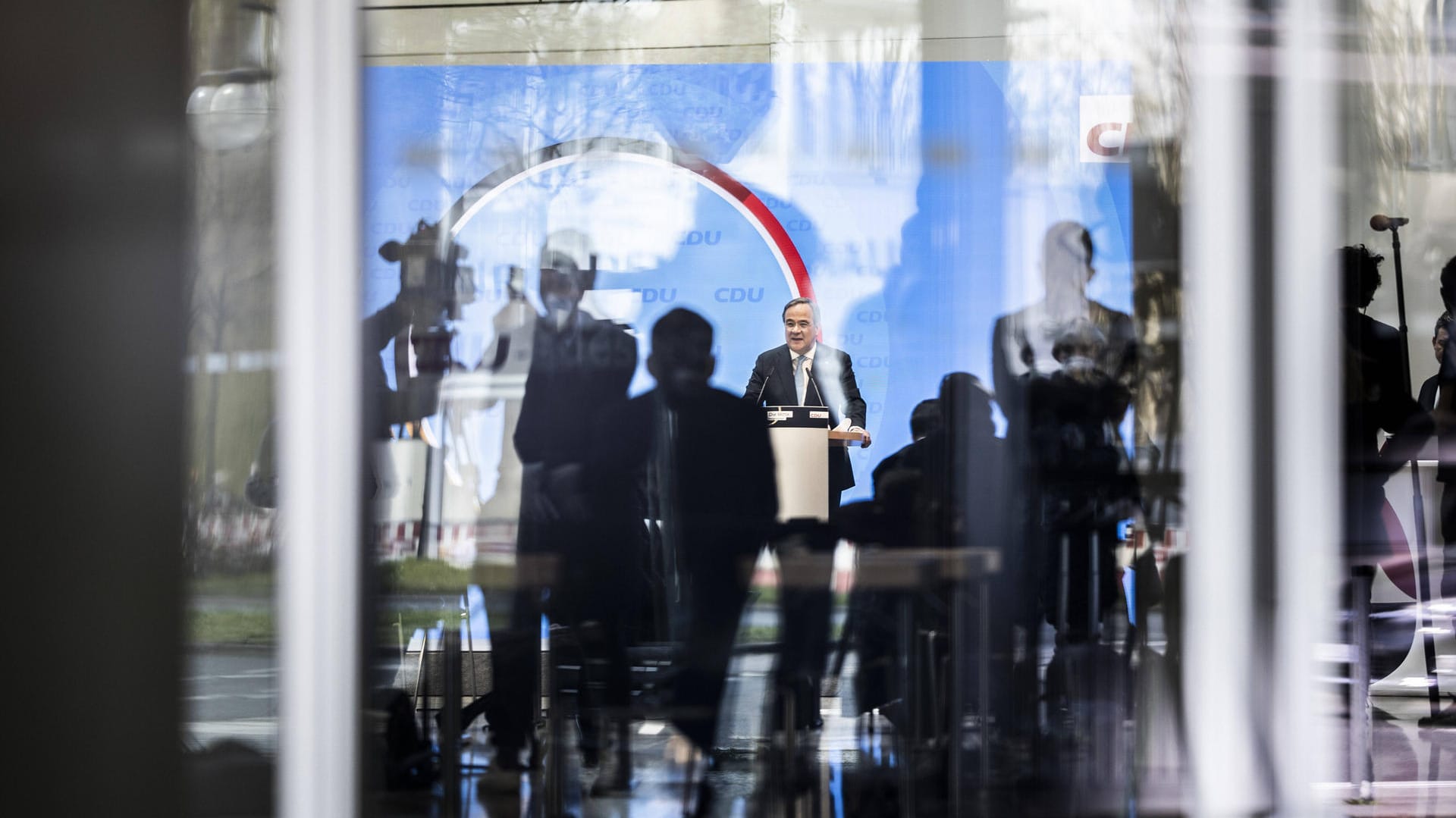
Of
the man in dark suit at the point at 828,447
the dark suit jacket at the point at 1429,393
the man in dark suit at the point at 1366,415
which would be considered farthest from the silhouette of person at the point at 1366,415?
the man in dark suit at the point at 828,447

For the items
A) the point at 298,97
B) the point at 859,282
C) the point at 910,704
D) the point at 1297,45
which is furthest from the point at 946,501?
the point at 859,282

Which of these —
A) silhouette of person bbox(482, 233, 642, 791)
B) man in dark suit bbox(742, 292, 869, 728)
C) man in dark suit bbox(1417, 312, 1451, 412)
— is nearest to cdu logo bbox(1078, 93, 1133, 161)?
man in dark suit bbox(742, 292, 869, 728)

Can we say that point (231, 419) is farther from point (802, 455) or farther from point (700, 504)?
point (802, 455)

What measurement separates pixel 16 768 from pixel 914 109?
2100 millimetres

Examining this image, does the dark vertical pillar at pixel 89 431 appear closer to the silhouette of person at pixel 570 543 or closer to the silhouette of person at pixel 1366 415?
the silhouette of person at pixel 570 543

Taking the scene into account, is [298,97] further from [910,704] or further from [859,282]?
[859,282]

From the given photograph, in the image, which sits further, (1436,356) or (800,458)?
(1436,356)

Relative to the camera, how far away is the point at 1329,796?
135 centimetres

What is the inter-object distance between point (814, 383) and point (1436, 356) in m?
1.69

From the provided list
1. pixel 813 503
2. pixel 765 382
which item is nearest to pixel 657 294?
pixel 765 382

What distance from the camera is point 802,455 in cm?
282

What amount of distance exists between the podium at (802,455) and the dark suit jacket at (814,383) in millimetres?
29

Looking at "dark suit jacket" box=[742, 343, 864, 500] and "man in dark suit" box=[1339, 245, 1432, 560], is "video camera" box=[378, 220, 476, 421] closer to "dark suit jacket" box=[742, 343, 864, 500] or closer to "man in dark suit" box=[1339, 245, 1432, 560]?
"man in dark suit" box=[1339, 245, 1432, 560]

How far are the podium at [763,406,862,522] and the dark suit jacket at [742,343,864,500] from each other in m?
0.03
